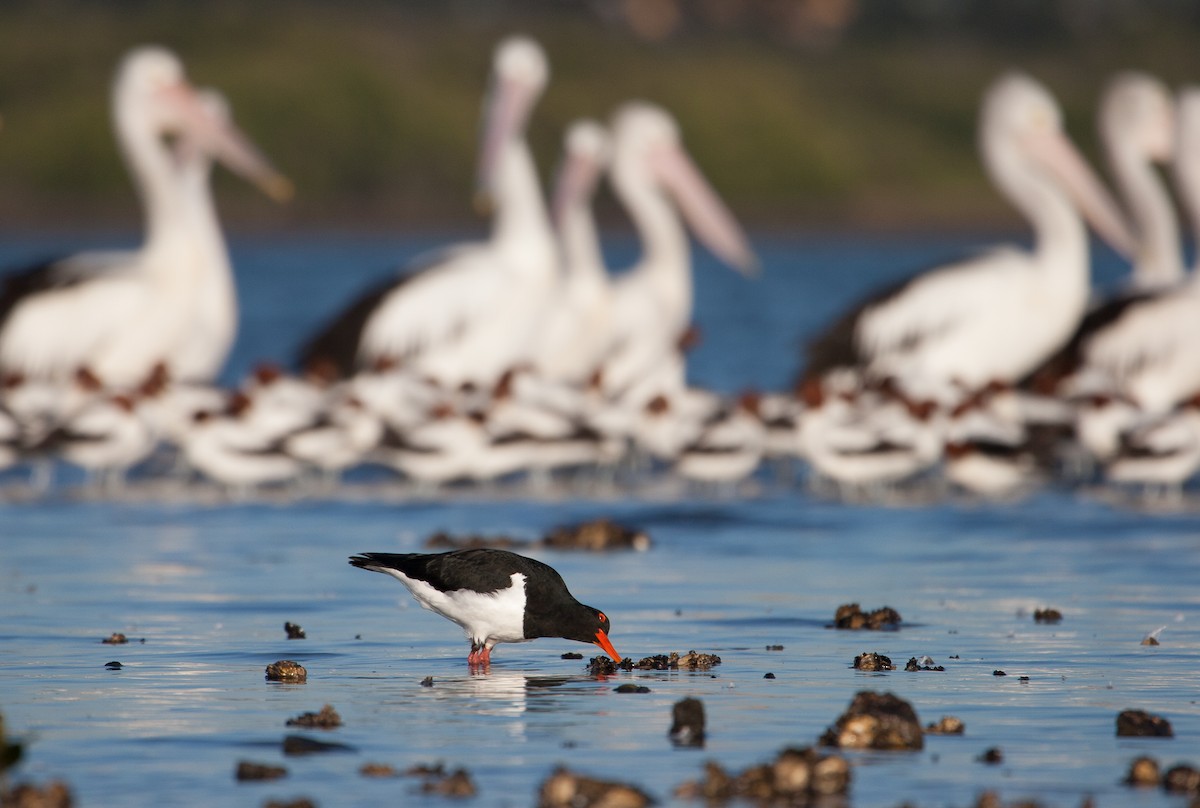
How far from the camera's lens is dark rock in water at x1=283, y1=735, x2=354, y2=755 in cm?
637

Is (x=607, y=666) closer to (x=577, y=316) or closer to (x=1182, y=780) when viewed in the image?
(x=1182, y=780)

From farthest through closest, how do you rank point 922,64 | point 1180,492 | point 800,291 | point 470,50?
point 922,64, point 470,50, point 800,291, point 1180,492

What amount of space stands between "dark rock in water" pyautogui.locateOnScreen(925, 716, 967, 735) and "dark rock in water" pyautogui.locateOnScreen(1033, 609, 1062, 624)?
8.11 ft

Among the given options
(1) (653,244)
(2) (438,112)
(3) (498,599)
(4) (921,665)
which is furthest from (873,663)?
(2) (438,112)

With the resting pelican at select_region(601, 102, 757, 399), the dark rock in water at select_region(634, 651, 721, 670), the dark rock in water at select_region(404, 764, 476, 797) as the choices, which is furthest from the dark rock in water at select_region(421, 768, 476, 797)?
the resting pelican at select_region(601, 102, 757, 399)

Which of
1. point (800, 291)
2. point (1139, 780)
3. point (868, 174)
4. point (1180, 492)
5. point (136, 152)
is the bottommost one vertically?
point (1139, 780)

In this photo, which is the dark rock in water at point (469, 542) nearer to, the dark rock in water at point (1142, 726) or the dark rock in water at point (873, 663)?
the dark rock in water at point (873, 663)

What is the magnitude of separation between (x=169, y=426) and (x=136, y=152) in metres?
4.56

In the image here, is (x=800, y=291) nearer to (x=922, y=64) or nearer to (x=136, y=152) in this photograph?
(x=136, y=152)

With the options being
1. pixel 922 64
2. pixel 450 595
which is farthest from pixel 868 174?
pixel 450 595

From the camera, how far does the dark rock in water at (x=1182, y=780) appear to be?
19.1 feet

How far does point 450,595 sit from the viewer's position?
799 cm

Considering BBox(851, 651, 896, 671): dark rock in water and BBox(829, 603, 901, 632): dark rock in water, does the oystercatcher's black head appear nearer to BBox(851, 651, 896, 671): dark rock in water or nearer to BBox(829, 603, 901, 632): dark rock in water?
BBox(851, 651, 896, 671): dark rock in water

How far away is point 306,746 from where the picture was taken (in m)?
6.38
